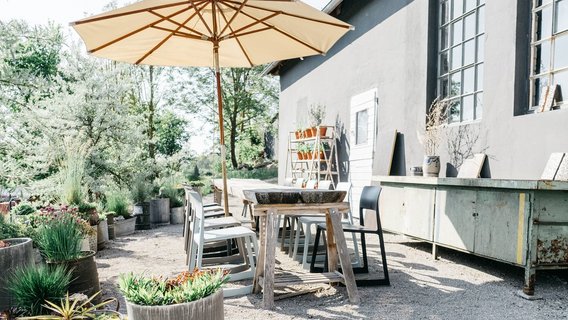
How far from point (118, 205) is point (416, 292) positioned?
4.59 metres

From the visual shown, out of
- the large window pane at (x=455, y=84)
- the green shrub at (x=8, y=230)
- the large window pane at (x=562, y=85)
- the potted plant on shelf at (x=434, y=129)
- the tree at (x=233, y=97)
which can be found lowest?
the green shrub at (x=8, y=230)

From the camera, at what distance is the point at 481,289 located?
3266 millimetres

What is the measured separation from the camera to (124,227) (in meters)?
5.96

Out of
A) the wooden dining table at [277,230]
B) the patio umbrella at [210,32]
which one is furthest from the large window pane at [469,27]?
the wooden dining table at [277,230]

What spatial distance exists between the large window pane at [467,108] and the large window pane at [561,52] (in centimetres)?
116

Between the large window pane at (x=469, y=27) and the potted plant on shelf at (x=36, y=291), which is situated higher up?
the large window pane at (x=469, y=27)

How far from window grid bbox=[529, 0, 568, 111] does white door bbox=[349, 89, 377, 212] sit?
3.06m

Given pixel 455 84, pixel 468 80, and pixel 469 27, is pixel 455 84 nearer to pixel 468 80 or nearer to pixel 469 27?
pixel 468 80

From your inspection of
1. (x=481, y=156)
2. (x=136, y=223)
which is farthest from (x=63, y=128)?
(x=481, y=156)

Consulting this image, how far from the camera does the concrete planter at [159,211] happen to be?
6820 mm

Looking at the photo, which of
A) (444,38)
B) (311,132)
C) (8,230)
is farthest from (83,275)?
(311,132)

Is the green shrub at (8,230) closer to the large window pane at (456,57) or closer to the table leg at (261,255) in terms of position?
the table leg at (261,255)

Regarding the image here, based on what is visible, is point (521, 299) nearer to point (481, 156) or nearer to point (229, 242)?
point (481, 156)

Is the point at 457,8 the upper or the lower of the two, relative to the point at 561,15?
upper
